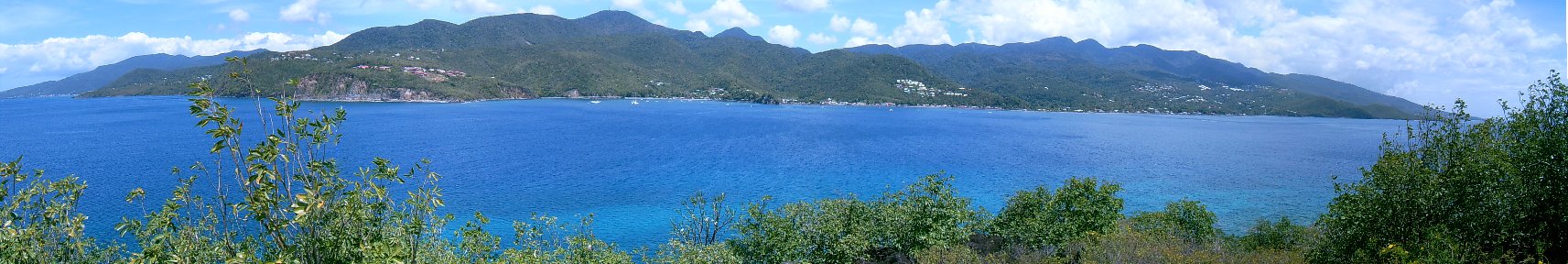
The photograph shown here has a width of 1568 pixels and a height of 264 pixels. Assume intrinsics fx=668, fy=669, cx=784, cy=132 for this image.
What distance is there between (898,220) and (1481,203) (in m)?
16.5

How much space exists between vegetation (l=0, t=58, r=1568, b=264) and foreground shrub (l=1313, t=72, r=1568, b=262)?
4cm

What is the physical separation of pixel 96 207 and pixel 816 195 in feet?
142

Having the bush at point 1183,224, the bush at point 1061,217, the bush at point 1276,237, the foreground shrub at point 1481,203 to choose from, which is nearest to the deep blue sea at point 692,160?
the bush at point 1276,237

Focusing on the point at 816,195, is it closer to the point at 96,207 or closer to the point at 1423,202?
the point at 1423,202

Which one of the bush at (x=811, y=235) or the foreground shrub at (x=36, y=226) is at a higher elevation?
the foreground shrub at (x=36, y=226)

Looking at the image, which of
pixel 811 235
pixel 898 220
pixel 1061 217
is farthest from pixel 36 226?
pixel 1061 217

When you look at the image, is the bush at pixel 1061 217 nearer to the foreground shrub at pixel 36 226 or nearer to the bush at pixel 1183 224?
the bush at pixel 1183 224

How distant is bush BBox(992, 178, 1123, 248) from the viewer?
28156mm

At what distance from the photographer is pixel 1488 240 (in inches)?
605

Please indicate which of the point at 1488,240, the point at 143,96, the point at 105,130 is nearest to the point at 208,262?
the point at 1488,240

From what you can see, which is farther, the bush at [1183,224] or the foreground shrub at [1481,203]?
the bush at [1183,224]

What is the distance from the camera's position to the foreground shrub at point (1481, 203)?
14.7 meters

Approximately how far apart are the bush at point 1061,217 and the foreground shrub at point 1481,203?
1101 centimetres

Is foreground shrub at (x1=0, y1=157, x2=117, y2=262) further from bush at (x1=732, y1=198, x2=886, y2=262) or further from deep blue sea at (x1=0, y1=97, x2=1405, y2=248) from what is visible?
deep blue sea at (x1=0, y1=97, x2=1405, y2=248)
